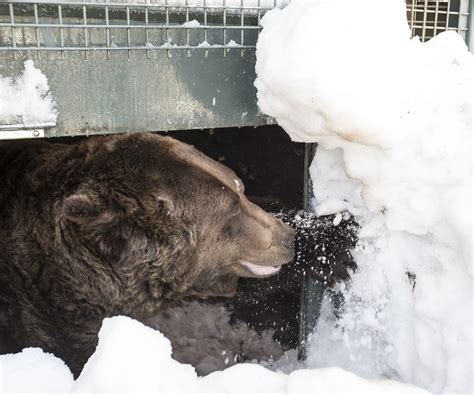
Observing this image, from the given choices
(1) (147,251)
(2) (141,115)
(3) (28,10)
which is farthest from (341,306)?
(3) (28,10)

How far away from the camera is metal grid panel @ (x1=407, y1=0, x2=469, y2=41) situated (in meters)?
3.39

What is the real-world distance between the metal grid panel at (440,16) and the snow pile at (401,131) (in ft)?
1.22

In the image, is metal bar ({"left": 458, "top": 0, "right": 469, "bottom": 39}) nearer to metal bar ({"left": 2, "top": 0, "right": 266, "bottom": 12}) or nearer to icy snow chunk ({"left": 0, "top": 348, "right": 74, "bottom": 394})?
metal bar ({"left": 2, "top": 0, "right": 266, "bottom": 12})

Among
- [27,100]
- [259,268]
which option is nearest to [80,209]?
[27,100]

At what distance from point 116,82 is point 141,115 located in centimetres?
20

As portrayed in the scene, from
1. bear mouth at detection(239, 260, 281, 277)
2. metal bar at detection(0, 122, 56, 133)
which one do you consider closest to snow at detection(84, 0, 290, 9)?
metal bar at detection(0, 122, 56, 133)

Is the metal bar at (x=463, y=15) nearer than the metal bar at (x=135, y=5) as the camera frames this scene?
No


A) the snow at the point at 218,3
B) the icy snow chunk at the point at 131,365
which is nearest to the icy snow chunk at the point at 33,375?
the icy snow chunk at the point at 131,365

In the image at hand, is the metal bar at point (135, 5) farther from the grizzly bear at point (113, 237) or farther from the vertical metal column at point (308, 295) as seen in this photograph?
the vertical metal column at point (308, 295)

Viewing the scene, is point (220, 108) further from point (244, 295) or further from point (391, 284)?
point (244, 295)

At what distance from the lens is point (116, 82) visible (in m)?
3.00

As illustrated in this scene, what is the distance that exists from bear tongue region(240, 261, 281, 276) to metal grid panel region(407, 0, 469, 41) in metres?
1.46

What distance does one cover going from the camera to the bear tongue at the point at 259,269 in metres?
3.68

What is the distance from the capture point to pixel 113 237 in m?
3.25
